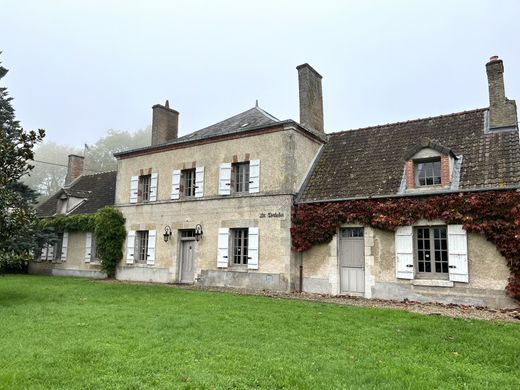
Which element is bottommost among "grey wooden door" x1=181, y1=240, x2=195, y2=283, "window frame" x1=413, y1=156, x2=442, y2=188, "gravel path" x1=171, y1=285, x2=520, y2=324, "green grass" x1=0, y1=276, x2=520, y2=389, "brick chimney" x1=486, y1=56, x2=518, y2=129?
"green grass" x1=0, y1=276, x2=520, y2=389

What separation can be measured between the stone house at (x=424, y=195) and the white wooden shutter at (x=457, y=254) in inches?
0.9

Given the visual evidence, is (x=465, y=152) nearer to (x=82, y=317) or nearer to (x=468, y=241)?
(x=468, y=241)

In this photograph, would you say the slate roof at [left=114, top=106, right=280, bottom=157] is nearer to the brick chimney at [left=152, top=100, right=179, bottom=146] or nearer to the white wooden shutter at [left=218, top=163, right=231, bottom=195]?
the white wooden shutter at [left=218, top=163, right=231, bottom=195]

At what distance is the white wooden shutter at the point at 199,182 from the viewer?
15203 millimetres

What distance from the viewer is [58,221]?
19.8m

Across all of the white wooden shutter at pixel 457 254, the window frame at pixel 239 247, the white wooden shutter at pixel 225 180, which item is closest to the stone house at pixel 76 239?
the window frame at pixel 239 247

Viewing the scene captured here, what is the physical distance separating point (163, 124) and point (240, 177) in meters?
6.03

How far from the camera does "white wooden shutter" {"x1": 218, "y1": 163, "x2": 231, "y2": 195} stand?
47.7 ft

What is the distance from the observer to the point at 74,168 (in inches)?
971

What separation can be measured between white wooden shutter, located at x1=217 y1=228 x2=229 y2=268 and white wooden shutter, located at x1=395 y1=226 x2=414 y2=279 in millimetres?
5621

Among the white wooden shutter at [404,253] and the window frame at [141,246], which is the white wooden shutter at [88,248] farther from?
the white wooden shutter at [404,253]

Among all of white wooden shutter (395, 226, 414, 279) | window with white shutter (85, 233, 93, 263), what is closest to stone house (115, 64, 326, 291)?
window with white shutter (85, 233, 93, 263)

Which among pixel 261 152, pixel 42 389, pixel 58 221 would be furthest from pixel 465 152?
pixel 58 221

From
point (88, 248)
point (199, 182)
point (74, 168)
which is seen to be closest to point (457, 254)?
point (199, 182)
